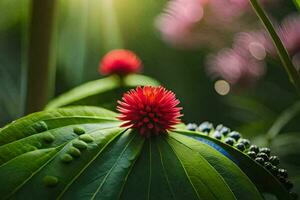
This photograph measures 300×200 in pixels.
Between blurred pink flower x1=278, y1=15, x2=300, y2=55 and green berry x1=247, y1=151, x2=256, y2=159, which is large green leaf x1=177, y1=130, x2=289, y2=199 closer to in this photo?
green berry x1=247, y1=151, x2=256, y2=159

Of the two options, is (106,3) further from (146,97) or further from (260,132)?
(146,97)

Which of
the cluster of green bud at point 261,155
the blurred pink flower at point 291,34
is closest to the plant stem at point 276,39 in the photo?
the cluster of green bud at point 261,155

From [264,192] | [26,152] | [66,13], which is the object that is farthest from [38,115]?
[66,13]

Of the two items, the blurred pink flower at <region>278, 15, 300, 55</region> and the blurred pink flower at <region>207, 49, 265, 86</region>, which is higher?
the blurred pink flower at <region>278, 15, 300, 55</region>

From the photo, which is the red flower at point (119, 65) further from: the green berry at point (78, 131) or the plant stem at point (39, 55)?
the green berry at point (78, 131)

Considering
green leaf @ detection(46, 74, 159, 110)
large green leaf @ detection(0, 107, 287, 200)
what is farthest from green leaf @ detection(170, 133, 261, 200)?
green leaf @ detection(46, 74, 159, 110)

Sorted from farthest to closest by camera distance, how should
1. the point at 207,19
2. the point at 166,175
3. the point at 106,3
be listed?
1. the point at 106,3
2. the point at 207,19
3. the point at 166,175
